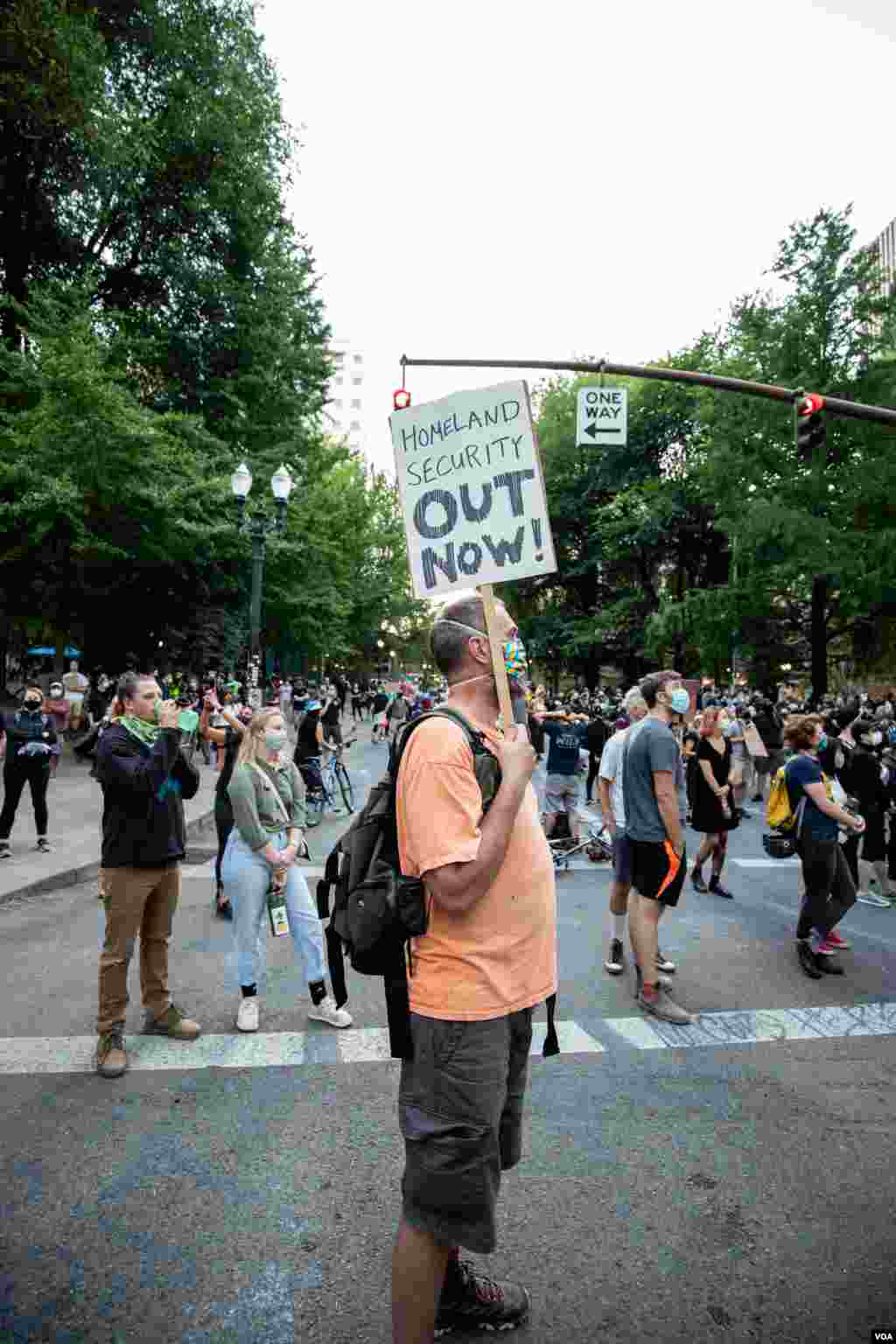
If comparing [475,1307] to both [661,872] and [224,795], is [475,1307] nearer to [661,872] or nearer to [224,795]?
[661,872]

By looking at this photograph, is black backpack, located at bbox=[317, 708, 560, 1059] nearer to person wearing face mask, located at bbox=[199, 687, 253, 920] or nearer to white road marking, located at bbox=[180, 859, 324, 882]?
person wearing face mask, located at bbox=[199, 687, 253, 920]

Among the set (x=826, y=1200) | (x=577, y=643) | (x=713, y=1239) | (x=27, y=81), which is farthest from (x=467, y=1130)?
(x=577, y=643)

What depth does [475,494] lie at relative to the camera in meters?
2.71

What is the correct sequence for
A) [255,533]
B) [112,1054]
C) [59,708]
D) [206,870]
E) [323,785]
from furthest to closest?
[59,708]
[255,533]
[323,785]
[206,870]
[112,1054]

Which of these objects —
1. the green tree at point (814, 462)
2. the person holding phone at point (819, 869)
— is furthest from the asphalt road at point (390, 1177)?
the green tree at point (814, 462)

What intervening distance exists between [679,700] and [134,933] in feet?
11.8

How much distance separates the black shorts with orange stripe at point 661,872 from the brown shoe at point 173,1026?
269 cm

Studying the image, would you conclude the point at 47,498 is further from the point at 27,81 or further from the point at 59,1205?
the point at 59,1205

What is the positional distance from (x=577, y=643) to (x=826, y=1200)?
3476 cm

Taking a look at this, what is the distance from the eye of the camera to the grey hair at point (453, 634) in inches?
89.4

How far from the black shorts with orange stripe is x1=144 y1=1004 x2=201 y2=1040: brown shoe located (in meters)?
2.69

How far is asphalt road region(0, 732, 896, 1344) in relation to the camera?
246cm

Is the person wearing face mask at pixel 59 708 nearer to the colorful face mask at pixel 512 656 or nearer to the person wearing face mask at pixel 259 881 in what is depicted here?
the person wearing face mask at pixel 259 881

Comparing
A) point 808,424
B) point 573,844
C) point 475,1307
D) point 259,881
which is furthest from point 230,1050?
point 808,424
